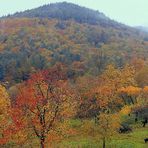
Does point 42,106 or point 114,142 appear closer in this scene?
point 42,106

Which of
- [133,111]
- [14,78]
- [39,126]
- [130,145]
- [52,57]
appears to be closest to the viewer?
[39,126]

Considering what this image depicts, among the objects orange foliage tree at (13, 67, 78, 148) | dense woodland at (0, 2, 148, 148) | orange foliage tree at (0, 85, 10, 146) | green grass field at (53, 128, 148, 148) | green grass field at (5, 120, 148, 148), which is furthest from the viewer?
green grass field at (5, 120, 148, 148)

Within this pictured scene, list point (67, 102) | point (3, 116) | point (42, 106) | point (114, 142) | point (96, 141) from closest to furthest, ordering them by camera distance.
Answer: point (42, 106)
point (67, 102)
point (3, 116)
point (114, 142)
point (96, 141)

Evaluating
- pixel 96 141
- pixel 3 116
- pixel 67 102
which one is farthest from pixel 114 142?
pixel 67 102

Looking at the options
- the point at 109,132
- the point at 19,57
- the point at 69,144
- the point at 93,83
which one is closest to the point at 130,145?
the point at 109,132

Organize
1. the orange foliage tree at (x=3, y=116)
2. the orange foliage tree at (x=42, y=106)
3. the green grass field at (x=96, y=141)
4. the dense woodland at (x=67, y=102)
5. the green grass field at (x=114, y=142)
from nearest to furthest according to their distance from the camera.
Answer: the orange foliage tree at (x=42, y=106) < the dense woodland at (x=67, y=102) < the orange foliage tree at (x=3, y=116) < the green grass field at (x=114, y=142) < the green grass field at (x=96, y=141)

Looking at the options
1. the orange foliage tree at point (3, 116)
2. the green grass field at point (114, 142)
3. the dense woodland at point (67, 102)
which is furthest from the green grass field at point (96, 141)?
the orange foliage tree at point (3, 116)

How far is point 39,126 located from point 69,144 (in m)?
20.4

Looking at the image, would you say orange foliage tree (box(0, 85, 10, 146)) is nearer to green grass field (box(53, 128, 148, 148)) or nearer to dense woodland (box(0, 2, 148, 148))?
dense woodland (box(0, 2, 148, 148))

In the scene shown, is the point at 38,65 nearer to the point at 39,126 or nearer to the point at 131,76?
the point at 131,76

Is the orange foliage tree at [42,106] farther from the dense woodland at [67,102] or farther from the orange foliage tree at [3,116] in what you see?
the orange foliage tree at [3,116]

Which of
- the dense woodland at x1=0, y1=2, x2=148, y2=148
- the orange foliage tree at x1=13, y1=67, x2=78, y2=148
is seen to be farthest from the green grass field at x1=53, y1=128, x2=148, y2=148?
the orange foliage tree at x1=13, y1=67, x2=78, y2=148

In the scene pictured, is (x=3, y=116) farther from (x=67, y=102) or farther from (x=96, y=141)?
(x=96, y=141)

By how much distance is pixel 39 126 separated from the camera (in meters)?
48.3
